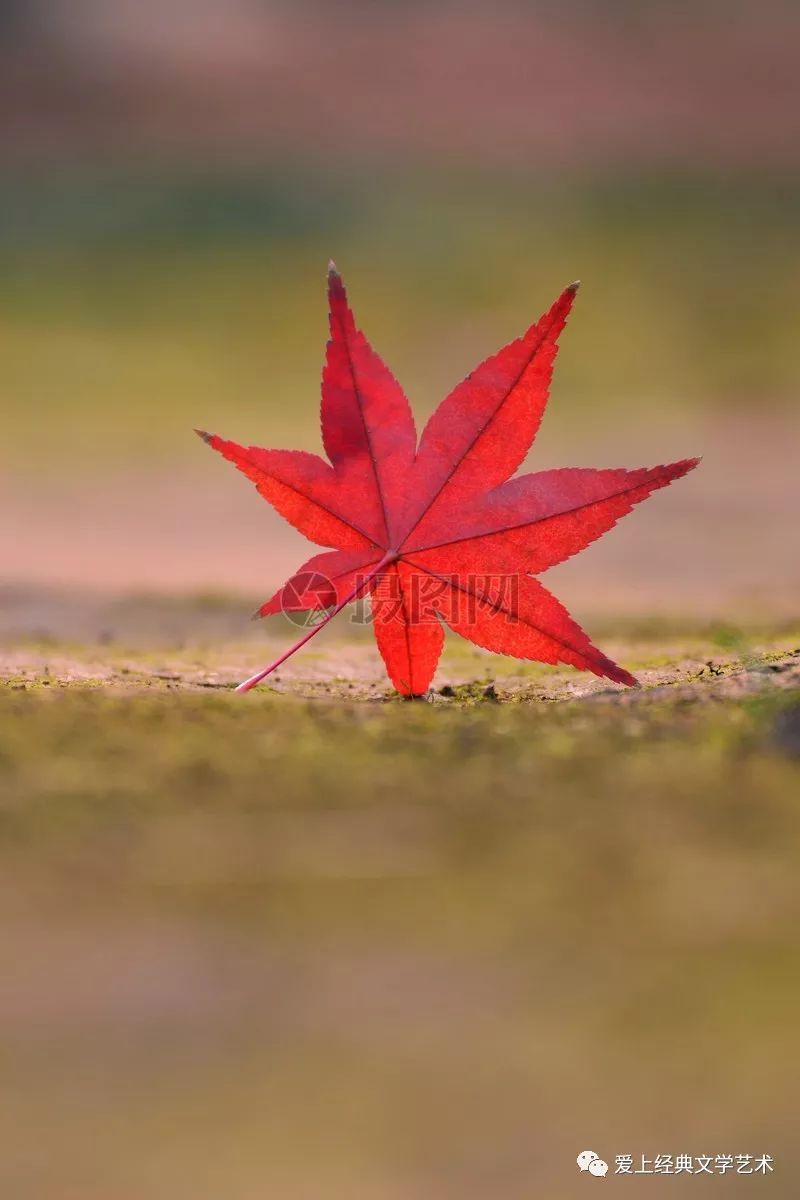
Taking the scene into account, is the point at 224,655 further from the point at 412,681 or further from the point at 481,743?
the point at 481,743

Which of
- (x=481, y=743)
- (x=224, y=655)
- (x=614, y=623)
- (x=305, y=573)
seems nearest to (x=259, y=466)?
(x=305, y=573)

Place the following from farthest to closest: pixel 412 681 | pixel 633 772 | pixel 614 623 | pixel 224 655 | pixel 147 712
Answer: pixel 614 623 → pixel 224 655 → pixel 412 681 → pixel 147 712 → pixel 633 772

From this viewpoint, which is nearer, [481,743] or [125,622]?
[481,743]

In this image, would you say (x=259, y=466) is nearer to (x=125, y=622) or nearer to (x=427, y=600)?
(x=427, y=600)

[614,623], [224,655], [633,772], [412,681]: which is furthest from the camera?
[614,623]

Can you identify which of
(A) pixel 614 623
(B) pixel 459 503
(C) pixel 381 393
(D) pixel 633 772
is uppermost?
(C) pixel 381 393

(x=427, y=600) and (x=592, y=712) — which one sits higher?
(x=427, y=600)

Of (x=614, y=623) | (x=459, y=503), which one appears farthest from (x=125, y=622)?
(x=459, y=503)
